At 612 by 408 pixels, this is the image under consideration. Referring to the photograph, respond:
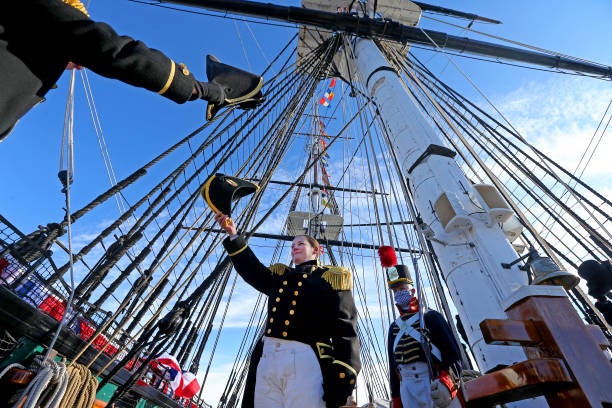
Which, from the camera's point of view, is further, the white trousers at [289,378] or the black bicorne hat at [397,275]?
the black bicorne hat at [397,275]

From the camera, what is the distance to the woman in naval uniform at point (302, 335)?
5.17 ft

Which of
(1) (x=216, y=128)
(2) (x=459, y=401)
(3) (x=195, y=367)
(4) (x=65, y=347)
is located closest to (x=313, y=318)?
(2) (x=459, y=401)

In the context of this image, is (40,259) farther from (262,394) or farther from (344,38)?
(344,38)

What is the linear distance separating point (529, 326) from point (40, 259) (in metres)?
4.81

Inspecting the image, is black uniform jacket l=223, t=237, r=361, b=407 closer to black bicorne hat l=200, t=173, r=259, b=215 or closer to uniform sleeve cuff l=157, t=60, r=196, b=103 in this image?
black bicorne hat l=200, t=173, r=259, b=215

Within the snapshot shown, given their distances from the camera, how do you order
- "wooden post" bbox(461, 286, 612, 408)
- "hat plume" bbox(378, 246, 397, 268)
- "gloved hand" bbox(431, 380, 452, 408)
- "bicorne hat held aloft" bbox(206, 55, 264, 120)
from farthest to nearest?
"hat plume" bbox(378, 246, 397, 268), "bicorne hat held aloft" bbox(206, 55, 264, 120), "gloved hand" bbox(431, 380, 452, 408), "wooden post" bbox(461, 286, 612, 408)

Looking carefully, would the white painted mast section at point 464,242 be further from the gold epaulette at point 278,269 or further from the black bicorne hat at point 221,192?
the black bicorne hat at point 221,192

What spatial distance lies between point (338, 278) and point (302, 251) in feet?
1.15

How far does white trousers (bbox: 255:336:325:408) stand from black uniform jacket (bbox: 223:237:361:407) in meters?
0.04

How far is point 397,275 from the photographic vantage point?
8.52ft

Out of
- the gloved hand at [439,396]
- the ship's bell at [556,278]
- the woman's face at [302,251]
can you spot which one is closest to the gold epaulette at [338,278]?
the woman's face at [302,251]

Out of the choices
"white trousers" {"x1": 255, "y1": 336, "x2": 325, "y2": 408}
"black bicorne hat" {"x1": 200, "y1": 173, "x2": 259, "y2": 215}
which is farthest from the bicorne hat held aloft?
"white trousers" {"x1": 255, "y1": 336, "x2": 325, "y2": 408}

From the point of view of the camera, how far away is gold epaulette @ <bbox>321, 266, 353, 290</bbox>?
6.39ft

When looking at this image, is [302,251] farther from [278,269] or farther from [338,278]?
[338,278]
